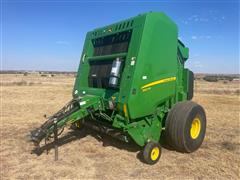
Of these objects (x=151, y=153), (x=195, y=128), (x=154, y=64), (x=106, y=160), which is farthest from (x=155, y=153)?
(x=154, y=64)

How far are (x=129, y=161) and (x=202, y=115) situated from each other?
7.03 feet

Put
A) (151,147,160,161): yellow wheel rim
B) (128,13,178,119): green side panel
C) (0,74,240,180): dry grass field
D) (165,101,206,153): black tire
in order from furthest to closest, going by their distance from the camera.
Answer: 1. (165,101,206,153): black tire
2. (151,147,160,161): yellow wheel rim
3. (128,13,178,119): green side panel
4. (0,74,240,180): dry grass field

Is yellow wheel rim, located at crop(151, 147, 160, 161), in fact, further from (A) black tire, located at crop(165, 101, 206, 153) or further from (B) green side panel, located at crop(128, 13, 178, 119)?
(B) green side panel, located at crop(128, 13, 178, 119)

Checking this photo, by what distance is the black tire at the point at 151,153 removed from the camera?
457cm

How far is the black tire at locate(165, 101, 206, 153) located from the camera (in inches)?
197

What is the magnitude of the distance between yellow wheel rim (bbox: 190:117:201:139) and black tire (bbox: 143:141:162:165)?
1.20m

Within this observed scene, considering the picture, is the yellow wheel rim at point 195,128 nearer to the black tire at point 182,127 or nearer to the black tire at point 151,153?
the black tire at point 182,127

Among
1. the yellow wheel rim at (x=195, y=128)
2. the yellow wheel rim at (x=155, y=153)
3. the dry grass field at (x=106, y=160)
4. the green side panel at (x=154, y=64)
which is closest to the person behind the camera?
the dry grass field at (x=106, y=160)

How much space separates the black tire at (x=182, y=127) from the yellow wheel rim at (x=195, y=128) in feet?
0.31

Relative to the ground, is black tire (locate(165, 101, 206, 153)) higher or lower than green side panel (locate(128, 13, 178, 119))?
lower

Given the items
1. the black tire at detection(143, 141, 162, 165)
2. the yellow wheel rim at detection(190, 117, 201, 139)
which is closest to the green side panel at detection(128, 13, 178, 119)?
the black tire at detection(143, 141, 162, 165)

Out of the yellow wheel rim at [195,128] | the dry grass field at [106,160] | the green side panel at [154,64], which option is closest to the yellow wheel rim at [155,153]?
the dry grass field at [106,160]

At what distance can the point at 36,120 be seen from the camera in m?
8.63

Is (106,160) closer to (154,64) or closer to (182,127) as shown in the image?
(182,127)
